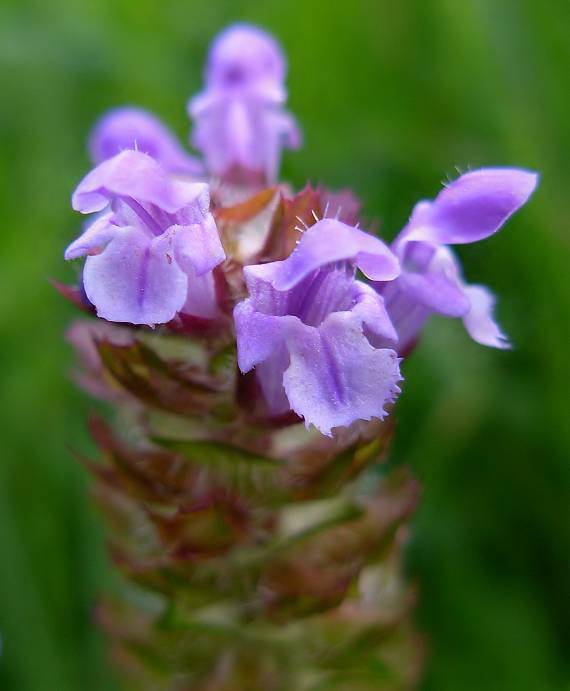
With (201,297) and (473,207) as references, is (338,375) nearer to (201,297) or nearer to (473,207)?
(201,297)

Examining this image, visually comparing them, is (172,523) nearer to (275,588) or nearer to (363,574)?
(275,588)

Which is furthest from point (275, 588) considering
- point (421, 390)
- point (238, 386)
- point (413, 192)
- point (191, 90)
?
point (191, 90)

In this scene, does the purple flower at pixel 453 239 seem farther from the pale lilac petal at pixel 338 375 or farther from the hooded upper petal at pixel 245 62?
the hooded upper petal at pixel 245 62

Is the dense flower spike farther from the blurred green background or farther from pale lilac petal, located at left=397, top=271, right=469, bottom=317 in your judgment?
the blurred green background

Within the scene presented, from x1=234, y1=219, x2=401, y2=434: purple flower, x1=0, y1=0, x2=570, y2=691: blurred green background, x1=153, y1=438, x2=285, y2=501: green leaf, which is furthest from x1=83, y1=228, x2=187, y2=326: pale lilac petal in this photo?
x1=0, y1=0, x2=570, y2=691: blurred green background

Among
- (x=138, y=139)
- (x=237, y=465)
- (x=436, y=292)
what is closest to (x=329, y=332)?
(x=436, y=292)

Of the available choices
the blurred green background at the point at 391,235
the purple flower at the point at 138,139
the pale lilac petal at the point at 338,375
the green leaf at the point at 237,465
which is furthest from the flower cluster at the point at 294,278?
the blurred green background at the point at 391,235

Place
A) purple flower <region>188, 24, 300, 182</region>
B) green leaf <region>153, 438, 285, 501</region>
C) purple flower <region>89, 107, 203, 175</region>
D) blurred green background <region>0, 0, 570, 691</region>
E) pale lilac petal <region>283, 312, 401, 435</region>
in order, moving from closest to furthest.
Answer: pale lilac petal <region>283, 312, 401, 435</region> < green leaf <region>153, 438, 285, 501</region> < purple flower <region>89, 107, 203, 175</region> < purple flower <region>188, 24, 300, 182</region> < blurred green background <region>0, 0, 570, 691</region>
